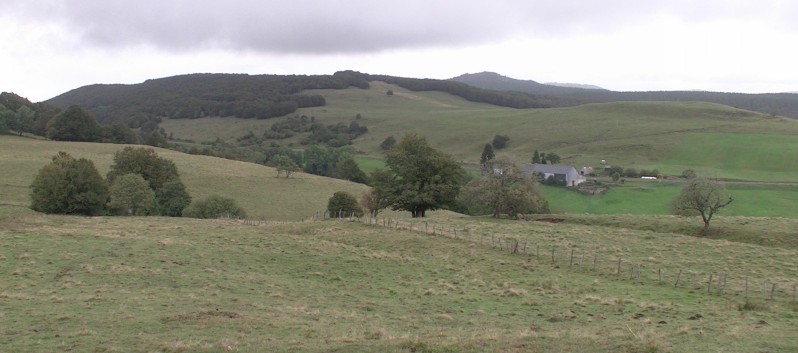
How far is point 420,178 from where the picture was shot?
5878 cm

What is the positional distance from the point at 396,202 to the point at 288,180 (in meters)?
37.2

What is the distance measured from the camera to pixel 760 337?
16812mm

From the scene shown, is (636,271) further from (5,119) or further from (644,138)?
(644,138)

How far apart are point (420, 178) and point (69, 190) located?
1419 inches

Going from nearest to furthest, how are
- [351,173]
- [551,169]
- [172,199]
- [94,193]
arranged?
[94,193], [172,199], [551,169], [351,173]

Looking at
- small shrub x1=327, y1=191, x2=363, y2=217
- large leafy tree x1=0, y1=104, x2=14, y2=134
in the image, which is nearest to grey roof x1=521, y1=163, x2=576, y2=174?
small shrub x1=327, y1=191, x2=363, y2=217

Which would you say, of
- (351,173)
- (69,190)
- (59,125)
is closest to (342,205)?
(69,190)

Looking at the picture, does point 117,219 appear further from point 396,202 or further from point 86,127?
point 86,127

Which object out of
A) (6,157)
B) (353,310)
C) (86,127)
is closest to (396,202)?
(353,310)

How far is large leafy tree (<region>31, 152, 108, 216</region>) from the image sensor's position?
5672cm

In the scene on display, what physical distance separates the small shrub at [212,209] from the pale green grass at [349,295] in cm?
2034

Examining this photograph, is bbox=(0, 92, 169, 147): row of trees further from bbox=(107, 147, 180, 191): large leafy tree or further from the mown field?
the mown field

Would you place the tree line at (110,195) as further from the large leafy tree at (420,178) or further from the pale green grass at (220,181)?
the large leafy tree at (420,178)

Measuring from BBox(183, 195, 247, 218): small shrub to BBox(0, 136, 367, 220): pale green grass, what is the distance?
4369mm
